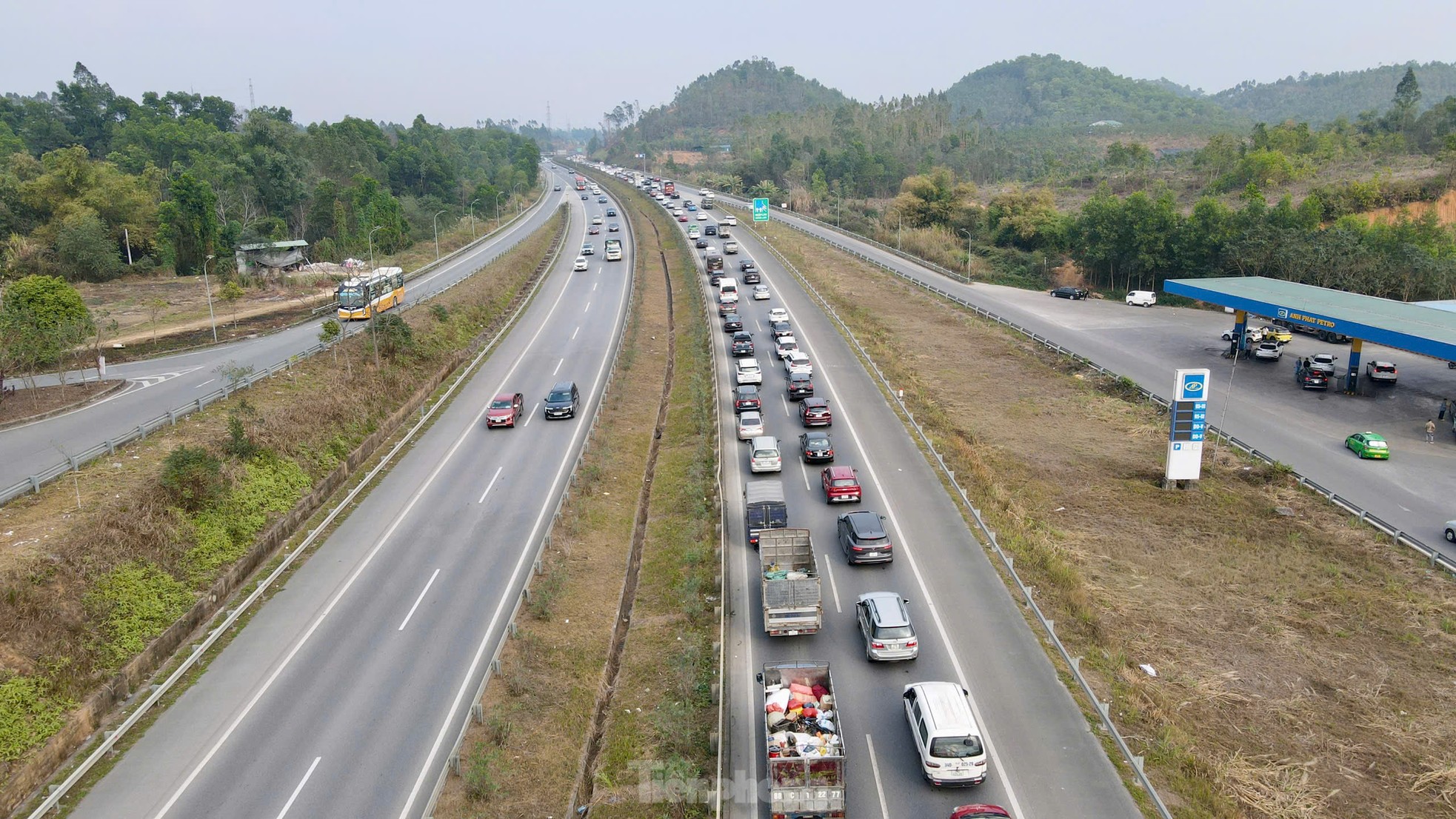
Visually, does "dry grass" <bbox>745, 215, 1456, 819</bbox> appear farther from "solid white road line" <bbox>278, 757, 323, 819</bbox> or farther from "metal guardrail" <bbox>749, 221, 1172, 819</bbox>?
"solid white road line" <bbox>278, 757, 323, 819</bbox>

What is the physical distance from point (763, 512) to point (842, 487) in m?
3.94

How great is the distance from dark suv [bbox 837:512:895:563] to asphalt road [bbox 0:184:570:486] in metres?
27.3

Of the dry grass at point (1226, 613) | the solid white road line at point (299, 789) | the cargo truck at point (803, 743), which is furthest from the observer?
the dry grass at point (1226, 613)

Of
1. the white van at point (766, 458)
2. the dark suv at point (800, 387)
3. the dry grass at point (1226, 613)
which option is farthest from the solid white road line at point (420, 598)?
the dark suv at point (800, 387)

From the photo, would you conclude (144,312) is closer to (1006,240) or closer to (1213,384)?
(1213,384)

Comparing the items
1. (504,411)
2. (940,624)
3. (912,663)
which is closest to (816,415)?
(504,411)

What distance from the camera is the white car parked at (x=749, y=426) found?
40344 mm

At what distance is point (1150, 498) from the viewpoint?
36906 millimetres

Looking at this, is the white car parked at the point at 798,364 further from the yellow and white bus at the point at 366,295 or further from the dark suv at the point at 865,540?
the yellow and white bus at the point at 366,295

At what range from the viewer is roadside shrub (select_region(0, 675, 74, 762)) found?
776 inches

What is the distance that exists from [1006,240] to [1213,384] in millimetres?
63089

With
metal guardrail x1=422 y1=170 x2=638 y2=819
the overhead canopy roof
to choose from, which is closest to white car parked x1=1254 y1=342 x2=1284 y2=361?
the overhead canopy roof

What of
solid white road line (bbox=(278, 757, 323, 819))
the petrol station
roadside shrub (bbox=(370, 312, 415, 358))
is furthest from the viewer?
roadside shrub (bbox=(370, 312, 415, 358))

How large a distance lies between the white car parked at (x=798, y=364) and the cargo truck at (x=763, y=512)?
1679cm
